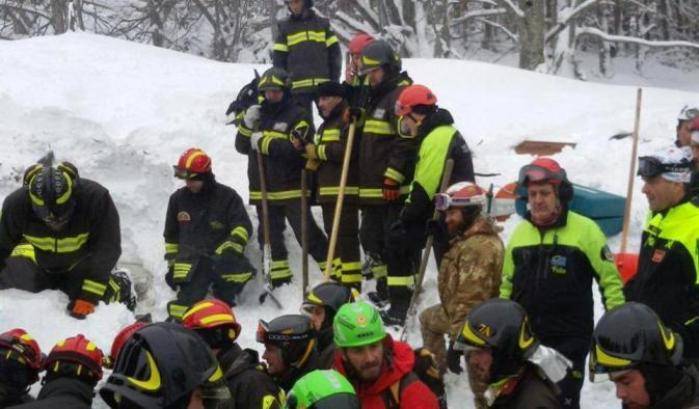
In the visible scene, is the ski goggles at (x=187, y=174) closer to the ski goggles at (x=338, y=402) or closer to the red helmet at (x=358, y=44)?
the red helmet at (x=358, y=44)

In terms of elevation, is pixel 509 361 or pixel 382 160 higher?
pixel 382 160

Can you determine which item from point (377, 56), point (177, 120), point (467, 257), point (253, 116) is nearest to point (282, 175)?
point (253, 116)

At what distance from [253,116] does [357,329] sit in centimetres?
516

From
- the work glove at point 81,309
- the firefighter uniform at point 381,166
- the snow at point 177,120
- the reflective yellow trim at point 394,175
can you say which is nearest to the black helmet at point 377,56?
the firefighter uniform at point 381,166

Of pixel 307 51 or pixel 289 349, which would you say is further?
pixel 307 51

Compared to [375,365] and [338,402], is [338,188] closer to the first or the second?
[375,365]

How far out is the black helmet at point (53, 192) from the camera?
24.2 feet

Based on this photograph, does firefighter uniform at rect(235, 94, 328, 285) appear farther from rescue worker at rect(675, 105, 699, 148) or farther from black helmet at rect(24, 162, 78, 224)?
rescue worker at rect(675, 105, 699, 148)

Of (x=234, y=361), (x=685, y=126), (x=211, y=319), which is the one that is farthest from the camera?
(x=685, y=126)

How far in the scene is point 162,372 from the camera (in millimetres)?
3285

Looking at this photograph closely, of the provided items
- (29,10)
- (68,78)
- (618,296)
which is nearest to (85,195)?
(618,296)

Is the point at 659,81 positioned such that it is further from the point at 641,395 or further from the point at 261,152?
the point at 641,395

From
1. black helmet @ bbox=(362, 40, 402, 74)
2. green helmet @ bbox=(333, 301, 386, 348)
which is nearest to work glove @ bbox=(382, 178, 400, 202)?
black helmet @ bbox=(362, 40, 402, 74)

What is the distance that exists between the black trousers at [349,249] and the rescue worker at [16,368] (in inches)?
166
